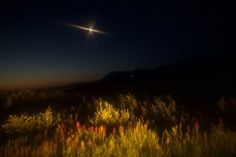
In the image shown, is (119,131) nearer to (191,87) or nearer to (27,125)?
(27,125)

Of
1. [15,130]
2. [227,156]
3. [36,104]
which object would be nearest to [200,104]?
[15,130]

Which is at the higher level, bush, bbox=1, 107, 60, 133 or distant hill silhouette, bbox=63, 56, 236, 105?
distant hill silhouette, bbox=63, 56, 236, 105

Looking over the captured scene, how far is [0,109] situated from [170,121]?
8385 mm

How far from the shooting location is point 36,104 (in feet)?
46.2

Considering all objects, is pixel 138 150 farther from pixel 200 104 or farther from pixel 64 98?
pixel 64 98

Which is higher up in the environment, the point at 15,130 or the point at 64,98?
the point at 64,98

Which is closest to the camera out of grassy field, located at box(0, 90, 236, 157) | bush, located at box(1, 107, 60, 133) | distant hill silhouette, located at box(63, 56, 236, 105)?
grassy field, located at box(0, 90, 236, 157)

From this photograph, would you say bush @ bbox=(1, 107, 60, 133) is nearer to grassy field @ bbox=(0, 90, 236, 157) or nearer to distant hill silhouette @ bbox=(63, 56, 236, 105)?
grassy field @ bbox=(0, 90, 236, 157)

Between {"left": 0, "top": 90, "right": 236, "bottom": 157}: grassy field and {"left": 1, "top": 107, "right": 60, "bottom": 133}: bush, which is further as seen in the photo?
{"left": 1, "top": 107, "right": 60, "bottom": 133}: bush

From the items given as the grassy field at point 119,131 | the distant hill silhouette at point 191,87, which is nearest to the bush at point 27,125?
the grassy field at point 119,131

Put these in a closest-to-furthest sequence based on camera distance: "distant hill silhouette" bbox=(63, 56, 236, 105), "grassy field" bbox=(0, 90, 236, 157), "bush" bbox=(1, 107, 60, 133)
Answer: "grassy field" bbox=(0, 90, 236, 157)
"bush" bbox=(1, 107, 60, 133)
"distant hill silhouette" bbox=(63, 56, 236, 105)

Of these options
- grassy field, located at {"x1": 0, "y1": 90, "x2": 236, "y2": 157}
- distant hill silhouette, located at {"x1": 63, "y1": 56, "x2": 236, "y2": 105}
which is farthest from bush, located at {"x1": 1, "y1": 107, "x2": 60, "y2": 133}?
distant hill silhouette, located at {"x1": 63, "y1": 56, "x2": 236, "y2": 105}

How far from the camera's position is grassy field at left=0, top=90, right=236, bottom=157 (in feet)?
14.7

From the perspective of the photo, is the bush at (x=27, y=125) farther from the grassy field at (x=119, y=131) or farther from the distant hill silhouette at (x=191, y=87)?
the distant hill silhouette at (x=191, y=87)
